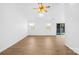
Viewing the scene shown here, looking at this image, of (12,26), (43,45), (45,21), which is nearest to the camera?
(12,26)

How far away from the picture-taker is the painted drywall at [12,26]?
201cm

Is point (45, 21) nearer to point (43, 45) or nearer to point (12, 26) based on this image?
point (43, 45)

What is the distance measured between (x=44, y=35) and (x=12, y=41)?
0.59 m

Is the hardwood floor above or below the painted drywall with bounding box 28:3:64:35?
below

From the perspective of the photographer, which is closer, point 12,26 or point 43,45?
point 12,26

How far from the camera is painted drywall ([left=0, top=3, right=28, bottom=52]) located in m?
2.01

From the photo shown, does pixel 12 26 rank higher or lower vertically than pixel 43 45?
higher

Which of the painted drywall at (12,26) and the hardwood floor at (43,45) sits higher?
the painted drywall at (12,26)

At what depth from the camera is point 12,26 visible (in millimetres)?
2199

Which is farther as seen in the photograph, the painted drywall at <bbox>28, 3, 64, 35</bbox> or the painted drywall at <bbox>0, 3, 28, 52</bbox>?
the painted drywall at <bbox>28, 3, 64, 35</bbox>

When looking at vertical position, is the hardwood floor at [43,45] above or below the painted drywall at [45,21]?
below

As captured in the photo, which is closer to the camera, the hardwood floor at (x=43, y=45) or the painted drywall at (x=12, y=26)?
the painted drywall at (x=12, y=26)

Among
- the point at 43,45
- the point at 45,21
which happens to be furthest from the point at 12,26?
the point at 43,45
